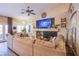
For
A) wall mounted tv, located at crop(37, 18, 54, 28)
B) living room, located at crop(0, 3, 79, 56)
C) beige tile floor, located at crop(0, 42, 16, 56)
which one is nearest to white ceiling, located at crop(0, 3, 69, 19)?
living room, located at crop(0, 3, 79, 56)

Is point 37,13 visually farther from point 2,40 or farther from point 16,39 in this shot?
point 2,40

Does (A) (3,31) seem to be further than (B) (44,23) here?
Yes

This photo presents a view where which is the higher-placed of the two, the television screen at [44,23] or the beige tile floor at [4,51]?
the television screen at [44,23]

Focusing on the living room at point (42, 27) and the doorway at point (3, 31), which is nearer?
the living room at point (42, 27)

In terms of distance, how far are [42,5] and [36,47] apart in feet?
2.60

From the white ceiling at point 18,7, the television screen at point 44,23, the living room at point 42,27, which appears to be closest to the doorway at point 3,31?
the living room at point 42,27

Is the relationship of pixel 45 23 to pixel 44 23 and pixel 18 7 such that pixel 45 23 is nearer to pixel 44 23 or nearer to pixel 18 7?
pixel 44 23

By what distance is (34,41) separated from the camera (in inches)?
92.6

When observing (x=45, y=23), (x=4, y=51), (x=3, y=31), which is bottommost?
(x=4, y=51)

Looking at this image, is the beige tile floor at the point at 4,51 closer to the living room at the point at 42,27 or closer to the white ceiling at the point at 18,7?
the living room at the point at 42,27

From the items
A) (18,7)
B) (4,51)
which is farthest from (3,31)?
(18,7)

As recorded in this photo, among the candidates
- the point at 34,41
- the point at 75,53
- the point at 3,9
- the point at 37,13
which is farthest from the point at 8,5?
the point at 75,53

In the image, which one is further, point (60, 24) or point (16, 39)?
point (16, 39)

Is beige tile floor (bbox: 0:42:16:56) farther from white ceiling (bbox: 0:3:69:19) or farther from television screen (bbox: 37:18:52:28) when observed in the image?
television screen (bbox: 37:18:52:28)
